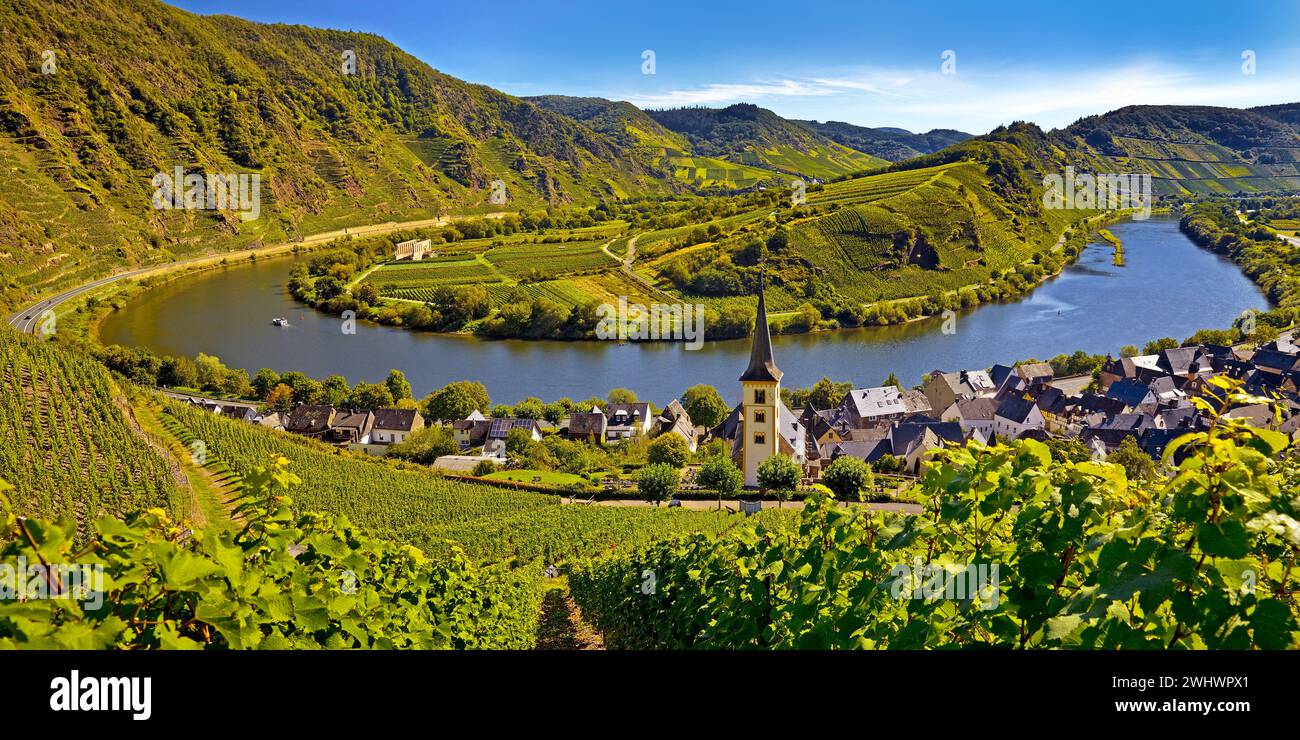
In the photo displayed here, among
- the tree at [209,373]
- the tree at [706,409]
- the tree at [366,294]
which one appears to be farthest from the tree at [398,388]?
the tree at [366,294]

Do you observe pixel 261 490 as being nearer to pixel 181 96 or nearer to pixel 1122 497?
pixel 1122 497

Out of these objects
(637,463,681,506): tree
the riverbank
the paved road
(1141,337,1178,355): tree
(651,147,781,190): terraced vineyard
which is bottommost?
the paved road

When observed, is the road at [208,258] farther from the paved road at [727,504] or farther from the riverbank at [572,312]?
the paved road at [727,504]

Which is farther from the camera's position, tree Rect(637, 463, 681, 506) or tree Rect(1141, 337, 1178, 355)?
tree Rect(1141, 337, 1178, 355)

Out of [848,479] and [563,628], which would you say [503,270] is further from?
[563,628]

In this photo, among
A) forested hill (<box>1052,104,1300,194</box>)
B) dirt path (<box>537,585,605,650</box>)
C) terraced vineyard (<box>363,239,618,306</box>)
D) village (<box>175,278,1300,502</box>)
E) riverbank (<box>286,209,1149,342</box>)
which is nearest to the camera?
dirt path (<box>537,585,605,650</box>)

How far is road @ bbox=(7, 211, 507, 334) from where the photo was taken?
189 ft

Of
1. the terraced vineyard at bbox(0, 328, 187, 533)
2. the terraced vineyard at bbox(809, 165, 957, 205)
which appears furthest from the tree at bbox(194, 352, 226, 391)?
the terraced vineyard at bbox(809, 165, 957, 205)

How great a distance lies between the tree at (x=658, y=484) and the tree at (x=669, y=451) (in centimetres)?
484

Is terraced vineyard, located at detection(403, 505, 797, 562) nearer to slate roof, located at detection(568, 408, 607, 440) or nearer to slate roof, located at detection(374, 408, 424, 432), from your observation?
slate roof, located at detection(568, 408, 607, 440)

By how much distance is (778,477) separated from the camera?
93.0 ft

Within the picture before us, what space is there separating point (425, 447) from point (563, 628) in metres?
24.5

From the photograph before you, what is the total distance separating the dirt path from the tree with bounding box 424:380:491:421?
2364cm

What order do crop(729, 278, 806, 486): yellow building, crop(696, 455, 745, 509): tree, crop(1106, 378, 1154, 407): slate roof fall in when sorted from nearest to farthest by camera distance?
crop(729, 278, 806, 486): yellow building < crop(696, 455, 745, 509): tree < crop(1106, 378, 1154, 407): slate roof
